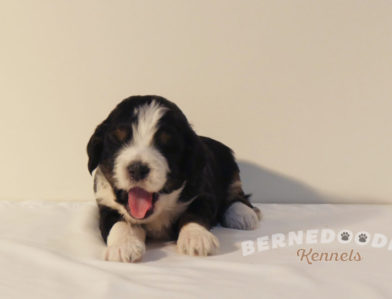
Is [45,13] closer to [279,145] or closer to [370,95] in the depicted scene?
Answer: [279,145]

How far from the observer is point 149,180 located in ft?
7.86

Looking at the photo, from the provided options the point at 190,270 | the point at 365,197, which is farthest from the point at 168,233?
the point at 365,197

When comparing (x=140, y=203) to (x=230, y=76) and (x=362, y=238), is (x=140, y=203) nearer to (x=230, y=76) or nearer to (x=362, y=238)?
(x=362, y=238)

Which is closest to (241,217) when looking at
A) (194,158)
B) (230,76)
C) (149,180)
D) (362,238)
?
(194,158)

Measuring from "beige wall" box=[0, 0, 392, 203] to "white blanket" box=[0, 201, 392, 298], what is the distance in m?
0.84

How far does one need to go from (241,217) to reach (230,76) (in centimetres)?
122

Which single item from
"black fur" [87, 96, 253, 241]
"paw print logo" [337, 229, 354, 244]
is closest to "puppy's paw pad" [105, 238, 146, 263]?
"black fur" [87, 96, 253, 241]

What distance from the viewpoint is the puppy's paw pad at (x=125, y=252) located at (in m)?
2.29

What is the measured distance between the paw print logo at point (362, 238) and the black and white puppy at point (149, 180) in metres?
0.79

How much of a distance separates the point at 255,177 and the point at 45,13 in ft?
6.87

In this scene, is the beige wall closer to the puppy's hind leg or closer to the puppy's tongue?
the puppy's hind leg

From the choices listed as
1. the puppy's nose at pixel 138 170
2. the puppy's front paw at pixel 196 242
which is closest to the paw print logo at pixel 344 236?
the puppy's front paw at pixel 196 242

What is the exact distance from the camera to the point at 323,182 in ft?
12.7

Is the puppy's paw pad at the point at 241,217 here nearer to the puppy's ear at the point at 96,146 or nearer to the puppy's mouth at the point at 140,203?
the puppy's mouth at the point at 140,203
